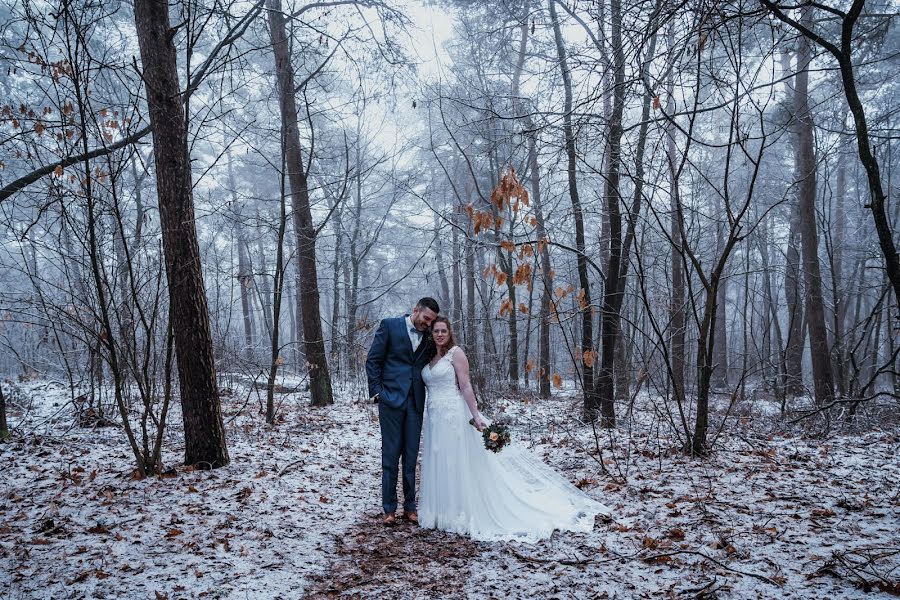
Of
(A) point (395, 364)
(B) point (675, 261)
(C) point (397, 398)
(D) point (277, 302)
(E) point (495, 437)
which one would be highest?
(B) point (675, 261)

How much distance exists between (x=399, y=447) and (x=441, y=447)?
40cm

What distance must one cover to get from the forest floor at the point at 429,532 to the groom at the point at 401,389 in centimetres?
41

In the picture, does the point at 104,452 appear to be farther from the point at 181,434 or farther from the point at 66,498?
the point at 66,498

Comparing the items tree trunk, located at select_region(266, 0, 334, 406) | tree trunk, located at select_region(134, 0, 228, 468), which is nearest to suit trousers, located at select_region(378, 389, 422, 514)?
tree trunk, located at select_region(134, 0, 228, 468)

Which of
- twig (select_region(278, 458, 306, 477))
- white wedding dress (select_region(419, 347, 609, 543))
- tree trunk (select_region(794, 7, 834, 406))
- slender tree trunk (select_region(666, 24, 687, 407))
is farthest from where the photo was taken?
tree trunk (select_region(794, 7, 834, 406))

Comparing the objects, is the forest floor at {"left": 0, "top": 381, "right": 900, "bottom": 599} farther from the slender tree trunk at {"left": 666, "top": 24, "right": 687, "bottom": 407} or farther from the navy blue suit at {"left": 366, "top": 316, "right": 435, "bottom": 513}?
the slender tree trunk at {"left": 666, "top": 24, "right": 687, "bottom": 407}

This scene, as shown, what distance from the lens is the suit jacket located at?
481 cm

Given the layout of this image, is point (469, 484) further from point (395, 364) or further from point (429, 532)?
point (395, 364)

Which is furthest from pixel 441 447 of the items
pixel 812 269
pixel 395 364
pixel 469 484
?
pixel 812 269

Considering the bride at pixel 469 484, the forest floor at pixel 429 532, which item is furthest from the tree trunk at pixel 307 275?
the bride at pixel 469 484

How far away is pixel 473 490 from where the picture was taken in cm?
463

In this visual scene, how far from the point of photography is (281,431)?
8.15m

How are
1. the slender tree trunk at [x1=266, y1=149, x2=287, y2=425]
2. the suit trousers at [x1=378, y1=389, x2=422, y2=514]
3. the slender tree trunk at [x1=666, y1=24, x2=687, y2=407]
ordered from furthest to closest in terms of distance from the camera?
the slender tree trunk at [x1=266, y1=149, x2=287, y2=425] < the slender tree trunk at [x1=666, y1=24, x2=687, y2=407] < the suit trousers at [x1=378, y1=389, x2=422, y2=514]

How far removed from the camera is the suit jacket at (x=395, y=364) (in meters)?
4.81
